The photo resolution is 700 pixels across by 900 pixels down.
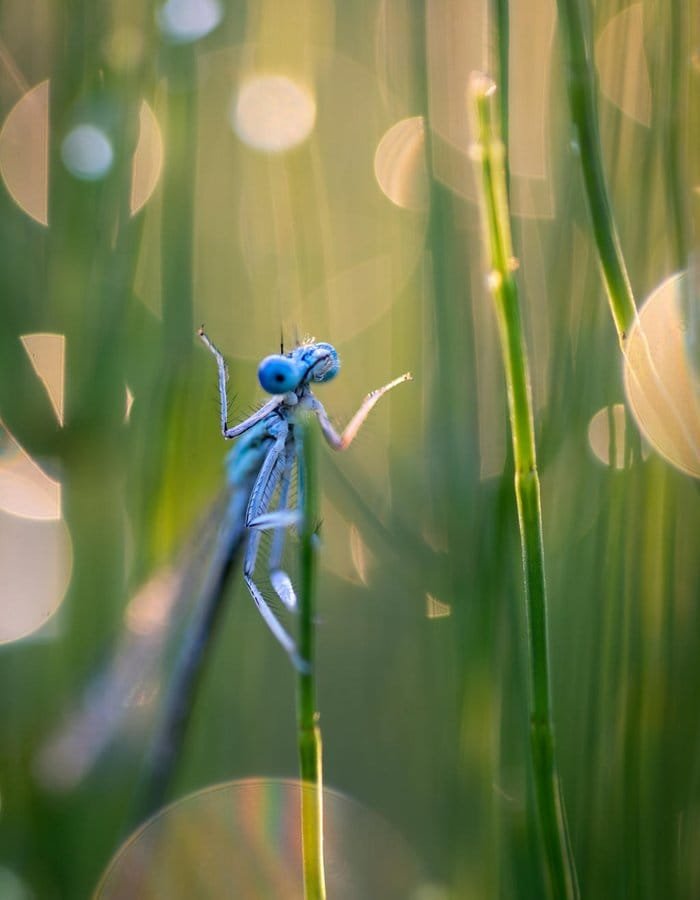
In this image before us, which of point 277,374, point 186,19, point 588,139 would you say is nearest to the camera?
point 588,139

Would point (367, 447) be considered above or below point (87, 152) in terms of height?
below

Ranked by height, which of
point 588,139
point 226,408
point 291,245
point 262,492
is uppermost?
point 291,245

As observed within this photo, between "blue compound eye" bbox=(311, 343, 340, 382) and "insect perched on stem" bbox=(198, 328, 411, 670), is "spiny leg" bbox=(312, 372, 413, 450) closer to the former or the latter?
"insect perched on stem" bbox=(198, 328, 411, 670)

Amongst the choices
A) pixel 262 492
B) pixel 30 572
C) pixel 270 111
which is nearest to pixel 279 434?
pixel 262 492

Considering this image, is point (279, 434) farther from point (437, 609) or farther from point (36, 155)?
point (36, 155)

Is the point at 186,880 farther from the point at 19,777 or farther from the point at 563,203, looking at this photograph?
the point at 563,203

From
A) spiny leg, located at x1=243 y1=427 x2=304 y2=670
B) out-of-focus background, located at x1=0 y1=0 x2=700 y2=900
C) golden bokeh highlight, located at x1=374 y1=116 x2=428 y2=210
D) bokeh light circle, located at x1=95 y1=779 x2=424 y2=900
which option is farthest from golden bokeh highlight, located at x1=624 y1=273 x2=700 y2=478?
bokeh light circle, located at x1=95 y1=779 x2=424 y2=900

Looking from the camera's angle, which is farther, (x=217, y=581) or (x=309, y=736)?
(x=217, y=581)
